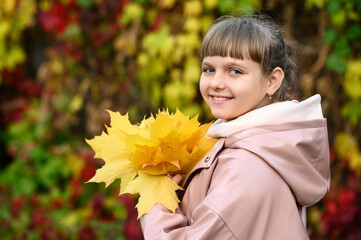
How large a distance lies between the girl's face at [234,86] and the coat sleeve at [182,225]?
1.34ft

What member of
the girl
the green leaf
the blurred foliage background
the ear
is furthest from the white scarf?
the green leaf

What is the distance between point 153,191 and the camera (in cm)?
180

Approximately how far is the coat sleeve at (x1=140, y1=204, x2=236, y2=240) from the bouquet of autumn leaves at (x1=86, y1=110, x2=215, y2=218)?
0.04 metres

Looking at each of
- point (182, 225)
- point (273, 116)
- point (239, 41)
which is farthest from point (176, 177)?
point (239, 41)

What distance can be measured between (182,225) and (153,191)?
0.58ft

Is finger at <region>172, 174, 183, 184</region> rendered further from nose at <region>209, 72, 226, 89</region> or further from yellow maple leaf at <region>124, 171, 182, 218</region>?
nose at <region>209, 72, 226, 89</region>

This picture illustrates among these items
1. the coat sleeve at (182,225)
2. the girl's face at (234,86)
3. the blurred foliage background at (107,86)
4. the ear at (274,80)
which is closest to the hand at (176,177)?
the coat sleeve at (182,225)

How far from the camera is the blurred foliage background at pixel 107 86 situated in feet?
12.8

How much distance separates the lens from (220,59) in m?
1.78

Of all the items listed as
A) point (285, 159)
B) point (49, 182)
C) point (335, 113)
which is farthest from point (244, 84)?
point (49, 182)

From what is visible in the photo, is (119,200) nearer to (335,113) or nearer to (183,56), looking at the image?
(183,56)

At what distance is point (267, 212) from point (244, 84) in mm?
468

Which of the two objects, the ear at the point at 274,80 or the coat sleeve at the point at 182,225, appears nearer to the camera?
the coat sleeve at the point at 182,225

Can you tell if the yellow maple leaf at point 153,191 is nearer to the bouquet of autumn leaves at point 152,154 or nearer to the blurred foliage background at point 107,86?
the bouquet of autumn leaves at point 152,154
